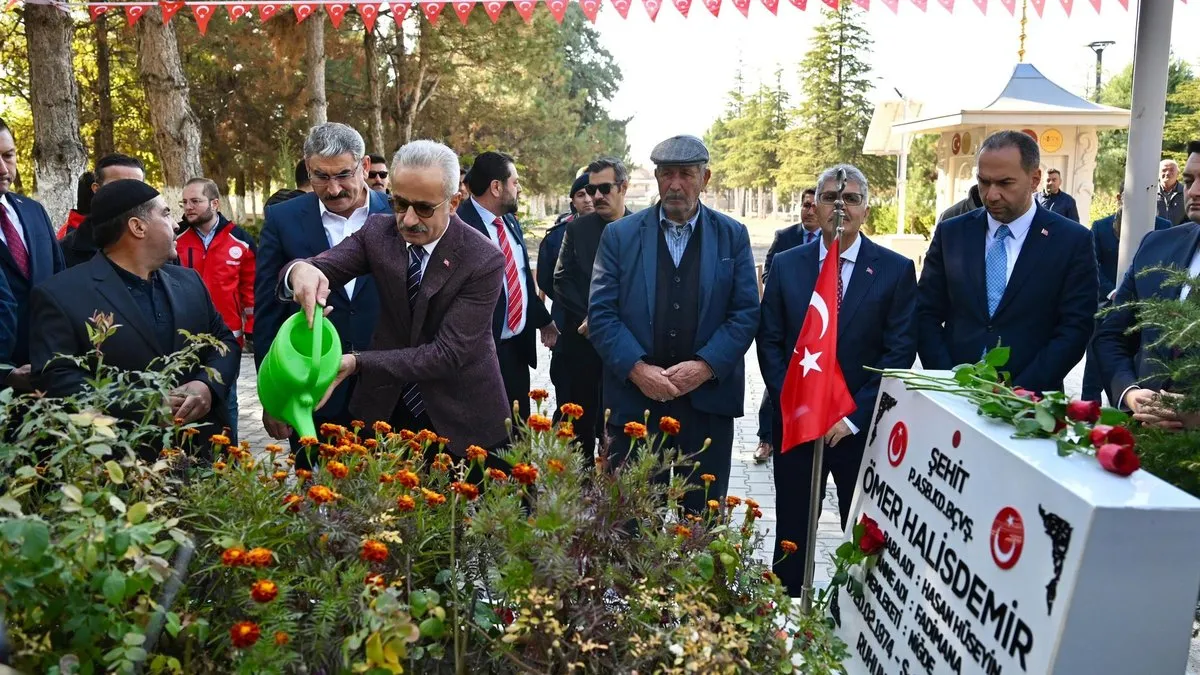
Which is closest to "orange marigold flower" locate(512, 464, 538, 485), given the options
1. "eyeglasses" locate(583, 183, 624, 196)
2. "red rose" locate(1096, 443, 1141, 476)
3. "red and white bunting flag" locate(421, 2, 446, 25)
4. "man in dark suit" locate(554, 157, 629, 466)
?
"red rose" locate(1096, 443, 1141, 476)

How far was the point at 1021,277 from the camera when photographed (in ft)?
12.1

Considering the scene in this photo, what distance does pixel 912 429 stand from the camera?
2.61m

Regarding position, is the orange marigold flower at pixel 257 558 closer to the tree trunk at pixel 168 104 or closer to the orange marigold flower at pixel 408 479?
the orange marigold flower at pixel 408 479

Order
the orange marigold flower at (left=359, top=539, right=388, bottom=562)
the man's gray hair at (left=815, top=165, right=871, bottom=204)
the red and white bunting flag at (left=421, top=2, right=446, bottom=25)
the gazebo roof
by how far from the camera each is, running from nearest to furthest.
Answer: the orange marigold flower at (left=359, top=539, right=388, bottom=562), the man's gray hair at (left=815, top=165, right=871, bottom=204), the red and white bunting flag at (left=421, top=2, right=446, bottom=25), the gazebo roof

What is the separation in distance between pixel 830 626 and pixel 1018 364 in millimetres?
1815

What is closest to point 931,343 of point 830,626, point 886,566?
point 886,566

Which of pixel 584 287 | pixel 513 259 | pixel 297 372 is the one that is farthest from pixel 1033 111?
pixel 297 372

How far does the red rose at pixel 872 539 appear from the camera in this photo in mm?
2661

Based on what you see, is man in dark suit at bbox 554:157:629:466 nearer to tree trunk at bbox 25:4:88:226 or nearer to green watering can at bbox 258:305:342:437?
green watering can at bbox 258:305:342:437

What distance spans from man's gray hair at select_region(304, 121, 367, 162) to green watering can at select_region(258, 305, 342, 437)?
4.49 feet

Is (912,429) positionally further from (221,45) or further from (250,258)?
(221,45)

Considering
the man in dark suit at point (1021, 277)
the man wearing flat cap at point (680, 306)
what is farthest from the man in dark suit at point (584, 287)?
the man in dark suit at point (1021, 277)

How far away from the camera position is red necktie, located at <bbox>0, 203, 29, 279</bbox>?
12.9 ft

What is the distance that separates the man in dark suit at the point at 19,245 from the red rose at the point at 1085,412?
148 inches
